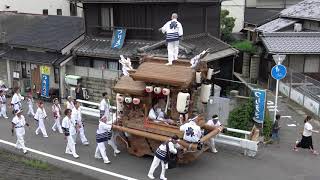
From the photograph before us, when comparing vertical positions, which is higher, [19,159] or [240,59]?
[240,59]

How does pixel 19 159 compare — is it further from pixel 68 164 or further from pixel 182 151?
pixel 182 151

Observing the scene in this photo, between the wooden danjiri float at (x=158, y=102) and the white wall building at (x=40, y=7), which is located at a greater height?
the white wall building at (x=40, y=7)

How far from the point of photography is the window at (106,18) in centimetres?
2416

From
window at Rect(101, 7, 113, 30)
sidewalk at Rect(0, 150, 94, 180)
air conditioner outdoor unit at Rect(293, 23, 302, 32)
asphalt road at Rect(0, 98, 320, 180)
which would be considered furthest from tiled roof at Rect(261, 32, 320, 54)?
sidewalk at Rect(0, 150, 94, 180)

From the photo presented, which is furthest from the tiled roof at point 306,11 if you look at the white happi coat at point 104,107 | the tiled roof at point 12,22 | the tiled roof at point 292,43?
the tiled roof at point 12,22

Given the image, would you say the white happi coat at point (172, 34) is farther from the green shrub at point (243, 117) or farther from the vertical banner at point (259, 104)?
the vertical banner at point (259, 104)

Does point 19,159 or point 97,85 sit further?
point 97,85

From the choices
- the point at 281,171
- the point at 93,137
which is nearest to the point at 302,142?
the point at 281,171

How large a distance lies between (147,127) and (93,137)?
408 cm

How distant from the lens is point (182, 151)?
45.6ft

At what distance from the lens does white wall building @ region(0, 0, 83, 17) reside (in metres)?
36.2

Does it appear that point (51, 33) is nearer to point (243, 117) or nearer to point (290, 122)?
point (243, 117)

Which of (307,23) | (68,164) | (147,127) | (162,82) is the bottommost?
(68,164)

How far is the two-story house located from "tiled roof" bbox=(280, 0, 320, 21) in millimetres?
8580
